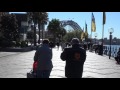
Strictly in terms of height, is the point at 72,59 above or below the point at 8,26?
below

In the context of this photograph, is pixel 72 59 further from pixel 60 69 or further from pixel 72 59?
pixel 60 69

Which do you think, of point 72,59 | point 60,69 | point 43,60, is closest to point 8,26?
point 60,69

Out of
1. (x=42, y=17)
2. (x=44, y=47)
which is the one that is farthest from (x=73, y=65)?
(x=42, y=17)

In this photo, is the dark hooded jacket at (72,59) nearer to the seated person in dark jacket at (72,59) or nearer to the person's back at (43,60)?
the seated person in dark jacket at (72,59)

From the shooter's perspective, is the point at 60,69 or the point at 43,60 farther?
the point at 60,69

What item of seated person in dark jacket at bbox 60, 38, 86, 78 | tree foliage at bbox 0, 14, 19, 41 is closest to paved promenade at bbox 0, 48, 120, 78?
seated person in dark jacket at bbox 60, 38, 86, 78

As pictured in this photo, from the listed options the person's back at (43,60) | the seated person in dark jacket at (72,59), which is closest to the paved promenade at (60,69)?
the person's back at (43,60)

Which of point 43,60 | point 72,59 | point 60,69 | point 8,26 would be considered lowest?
point 60,69

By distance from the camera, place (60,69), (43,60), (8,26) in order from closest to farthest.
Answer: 1. (43,60)
2. (60,69)
3. (8,26)

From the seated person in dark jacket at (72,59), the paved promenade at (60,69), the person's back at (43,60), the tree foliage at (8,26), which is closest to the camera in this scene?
the seated person in dark jacket at (72,59)
